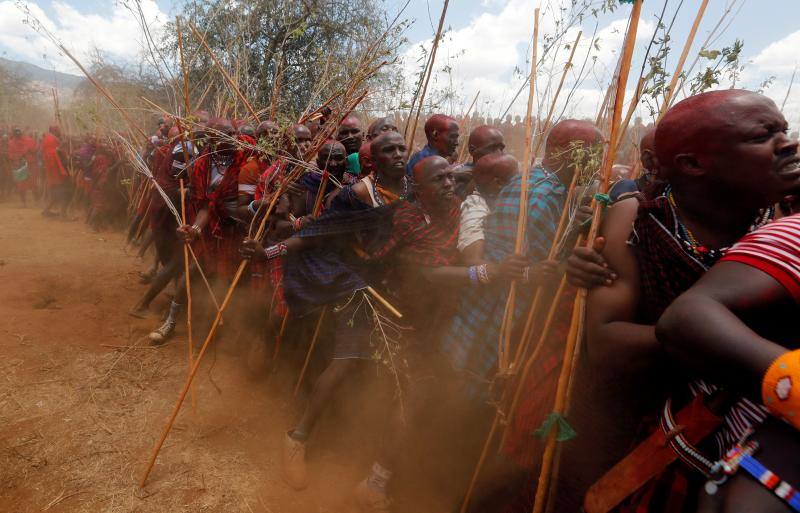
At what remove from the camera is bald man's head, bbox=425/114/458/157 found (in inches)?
146

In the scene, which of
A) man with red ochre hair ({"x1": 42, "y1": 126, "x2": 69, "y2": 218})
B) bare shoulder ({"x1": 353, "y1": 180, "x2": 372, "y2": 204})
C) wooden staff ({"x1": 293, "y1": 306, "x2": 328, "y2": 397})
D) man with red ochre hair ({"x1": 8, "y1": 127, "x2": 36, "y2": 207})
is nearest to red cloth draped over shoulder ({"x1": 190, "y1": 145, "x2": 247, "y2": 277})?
wooden staff ({"x1": 293, "y1": 306, "x2": 328, "y2": 397})

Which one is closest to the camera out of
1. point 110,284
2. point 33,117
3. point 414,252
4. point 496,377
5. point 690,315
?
point 690,315

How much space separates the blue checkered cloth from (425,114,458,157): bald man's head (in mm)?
1595

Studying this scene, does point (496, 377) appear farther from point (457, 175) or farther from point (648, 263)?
point (457, 175)

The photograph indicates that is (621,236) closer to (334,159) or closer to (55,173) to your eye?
(334,159)

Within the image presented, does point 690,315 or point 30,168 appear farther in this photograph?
point 30,168

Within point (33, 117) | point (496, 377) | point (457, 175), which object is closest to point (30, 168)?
point (457, 175)

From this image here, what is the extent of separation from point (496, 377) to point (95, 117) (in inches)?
109

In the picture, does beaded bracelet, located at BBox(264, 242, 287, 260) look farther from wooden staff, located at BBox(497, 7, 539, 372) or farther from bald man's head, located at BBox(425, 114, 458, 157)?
bald man's head, located at BBox(425, 114, 458, 157)

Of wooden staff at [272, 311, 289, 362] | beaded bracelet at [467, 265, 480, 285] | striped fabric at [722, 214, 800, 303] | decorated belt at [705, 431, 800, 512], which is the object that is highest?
striped fabric at [722, 214, 800, 303]

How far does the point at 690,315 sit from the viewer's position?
90 centimetres

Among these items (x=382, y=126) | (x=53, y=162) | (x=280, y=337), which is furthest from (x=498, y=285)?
(x=53, y=162)

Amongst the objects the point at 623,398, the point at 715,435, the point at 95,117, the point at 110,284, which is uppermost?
the point at 95,117

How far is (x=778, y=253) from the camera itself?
860 mm
